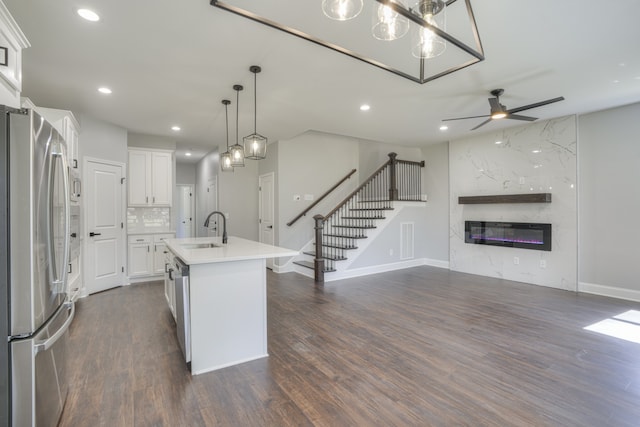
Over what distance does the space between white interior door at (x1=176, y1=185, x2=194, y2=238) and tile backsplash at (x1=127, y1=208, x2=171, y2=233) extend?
13.5ft

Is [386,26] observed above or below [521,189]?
above

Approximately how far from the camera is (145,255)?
5484 mm

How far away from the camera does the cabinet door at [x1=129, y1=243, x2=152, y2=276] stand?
17.6ft

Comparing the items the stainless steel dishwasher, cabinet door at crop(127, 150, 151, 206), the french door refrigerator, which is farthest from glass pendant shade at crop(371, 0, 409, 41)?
cabinet door at crop(127, 150, 151, 206)

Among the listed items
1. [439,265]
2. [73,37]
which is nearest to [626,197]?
[439,265]

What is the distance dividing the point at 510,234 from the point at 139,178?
6885 mm

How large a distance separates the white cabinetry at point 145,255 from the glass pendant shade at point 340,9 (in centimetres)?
527

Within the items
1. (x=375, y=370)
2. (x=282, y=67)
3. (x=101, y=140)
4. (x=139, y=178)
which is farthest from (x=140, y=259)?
(x=375, y=370)

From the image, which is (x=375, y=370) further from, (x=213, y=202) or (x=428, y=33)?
(x=213, y=202)

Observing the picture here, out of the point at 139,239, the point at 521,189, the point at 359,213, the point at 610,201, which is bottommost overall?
the point at 139,239

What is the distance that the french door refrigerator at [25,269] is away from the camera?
1402 millimetres

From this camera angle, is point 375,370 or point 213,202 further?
point 213,202

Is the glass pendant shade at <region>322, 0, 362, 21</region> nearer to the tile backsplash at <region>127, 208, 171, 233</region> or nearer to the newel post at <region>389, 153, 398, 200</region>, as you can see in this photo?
the newel post at <region>389, 153, 398, 200</region>

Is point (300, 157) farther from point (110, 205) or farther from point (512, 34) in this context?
Answer: point (512, 34)
